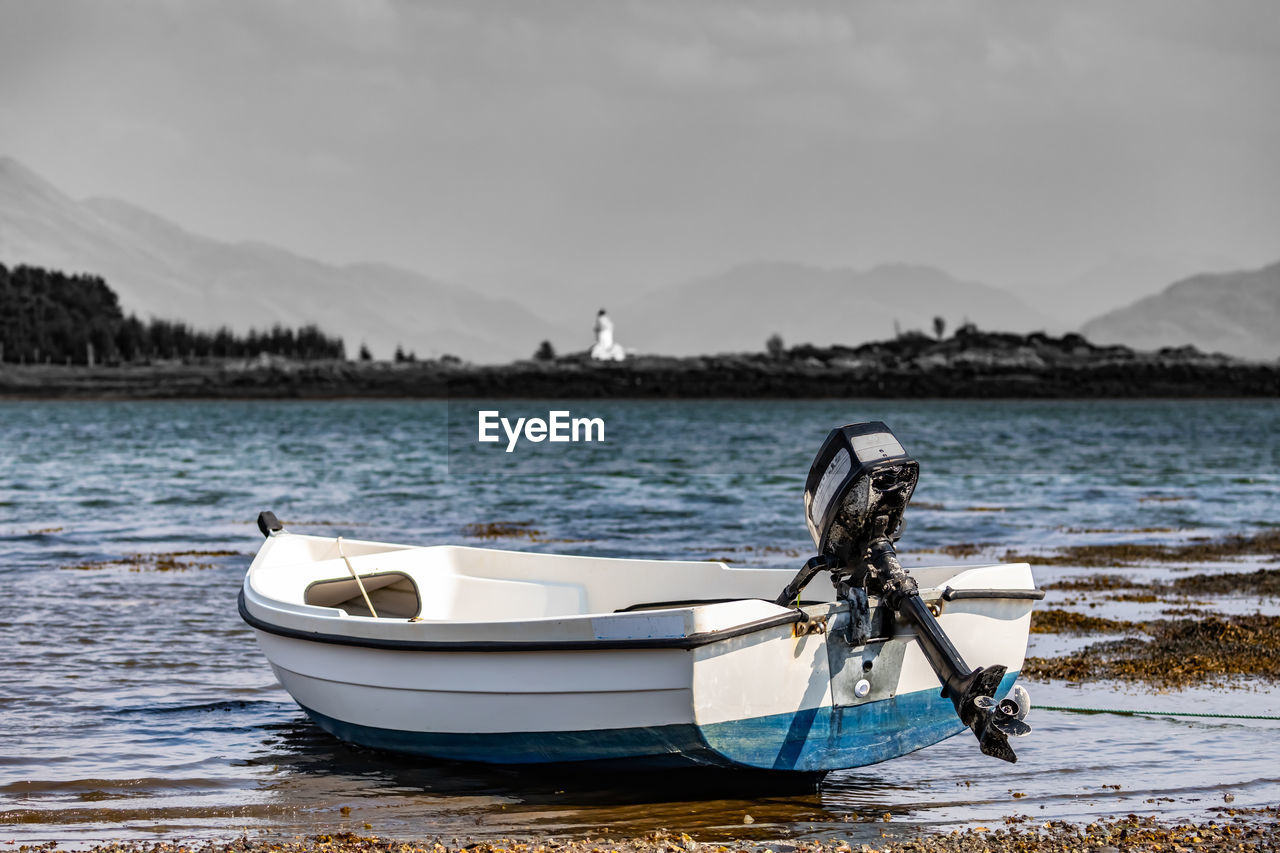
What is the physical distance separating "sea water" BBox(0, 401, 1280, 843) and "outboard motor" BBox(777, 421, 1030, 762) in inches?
37.4

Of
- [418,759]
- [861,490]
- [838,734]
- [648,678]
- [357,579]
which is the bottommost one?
[418,759]

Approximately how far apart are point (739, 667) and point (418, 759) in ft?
8.59

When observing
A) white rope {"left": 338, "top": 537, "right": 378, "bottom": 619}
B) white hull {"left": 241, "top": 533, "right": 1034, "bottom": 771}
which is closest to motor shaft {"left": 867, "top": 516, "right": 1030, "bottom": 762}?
white hull {"left": 241, "top": 533, "right": 1034, "bottom": 771}

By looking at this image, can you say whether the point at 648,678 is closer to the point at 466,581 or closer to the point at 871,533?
the point at 871,533

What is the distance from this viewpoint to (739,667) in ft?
21.1

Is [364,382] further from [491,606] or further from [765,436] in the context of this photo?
[491,606]

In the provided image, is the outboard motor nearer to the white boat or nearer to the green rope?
the white boat

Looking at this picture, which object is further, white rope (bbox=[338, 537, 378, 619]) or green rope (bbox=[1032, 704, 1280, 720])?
white rope (bbox=[338, 537, 378, 619])

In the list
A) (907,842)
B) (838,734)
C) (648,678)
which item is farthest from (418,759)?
(907,842)

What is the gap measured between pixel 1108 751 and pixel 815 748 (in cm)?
231

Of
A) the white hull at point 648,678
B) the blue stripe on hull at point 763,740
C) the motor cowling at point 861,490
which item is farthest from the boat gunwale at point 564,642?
the motor cowling at point 861,490

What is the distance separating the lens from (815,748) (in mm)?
6750

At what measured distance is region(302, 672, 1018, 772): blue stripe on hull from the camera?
21.5ft

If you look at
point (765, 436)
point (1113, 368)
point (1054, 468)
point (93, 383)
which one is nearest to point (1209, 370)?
point (1113, 368)
